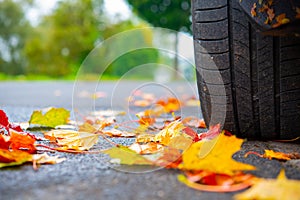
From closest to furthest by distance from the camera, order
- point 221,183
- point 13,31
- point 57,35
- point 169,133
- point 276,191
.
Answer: point 276,191
point 221,183
point 169,133
point 57,35
point 13,31

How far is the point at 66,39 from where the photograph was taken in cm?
1424

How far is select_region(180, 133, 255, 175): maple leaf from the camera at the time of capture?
2.84 ft

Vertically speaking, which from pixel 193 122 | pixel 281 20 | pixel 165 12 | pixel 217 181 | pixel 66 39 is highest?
pixel 165 12

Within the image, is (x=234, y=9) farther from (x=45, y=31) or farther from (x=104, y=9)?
(x=45, y=31)

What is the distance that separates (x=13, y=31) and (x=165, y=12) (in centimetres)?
982

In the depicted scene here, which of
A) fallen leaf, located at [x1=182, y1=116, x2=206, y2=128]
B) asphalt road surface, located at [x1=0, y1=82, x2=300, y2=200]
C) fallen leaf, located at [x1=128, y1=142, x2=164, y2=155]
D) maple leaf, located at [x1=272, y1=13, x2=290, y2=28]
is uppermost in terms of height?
maple leaf, located at [x1=272, y1=13, x2=290, y2=28]

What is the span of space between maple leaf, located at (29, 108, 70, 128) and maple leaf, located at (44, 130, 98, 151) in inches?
9.2

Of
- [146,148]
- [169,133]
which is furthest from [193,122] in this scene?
[146,148]

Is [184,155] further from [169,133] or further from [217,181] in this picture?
[169,133]

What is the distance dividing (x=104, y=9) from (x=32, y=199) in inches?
563

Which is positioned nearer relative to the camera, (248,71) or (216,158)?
(216,158)

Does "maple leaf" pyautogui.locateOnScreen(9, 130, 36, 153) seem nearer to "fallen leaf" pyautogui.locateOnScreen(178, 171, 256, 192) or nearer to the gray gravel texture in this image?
the gray gravel texture

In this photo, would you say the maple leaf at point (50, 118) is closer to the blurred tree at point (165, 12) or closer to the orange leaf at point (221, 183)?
the orange leaf at point (221, 183)

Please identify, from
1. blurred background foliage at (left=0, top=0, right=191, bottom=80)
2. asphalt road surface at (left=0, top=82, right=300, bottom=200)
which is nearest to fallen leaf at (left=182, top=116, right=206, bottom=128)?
asphalt road surface at (left=0, top=82, right=300, bottom=200)
